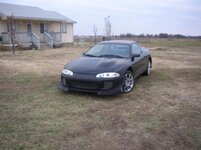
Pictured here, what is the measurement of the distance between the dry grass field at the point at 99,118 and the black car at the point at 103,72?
0.25 meters

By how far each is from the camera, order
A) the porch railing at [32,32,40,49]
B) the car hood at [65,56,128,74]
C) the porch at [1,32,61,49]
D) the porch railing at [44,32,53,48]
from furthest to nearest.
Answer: the porch railing at [44,32,53,48] < the porch railing at [32,32,40,49] < the porch at [1,32,61,49] < the car hood at [65,56,128,74]

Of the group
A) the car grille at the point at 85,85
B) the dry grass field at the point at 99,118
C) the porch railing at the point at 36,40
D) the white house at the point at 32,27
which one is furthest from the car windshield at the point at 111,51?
the porch railing at the point at 36,40

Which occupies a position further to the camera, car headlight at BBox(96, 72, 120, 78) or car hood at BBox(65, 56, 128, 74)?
car hood at BBox(65, 56, 128, 74)

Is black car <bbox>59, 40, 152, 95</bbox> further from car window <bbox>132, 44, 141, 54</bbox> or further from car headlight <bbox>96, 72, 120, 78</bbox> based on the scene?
car window <bbox>132, 44, 141, 54</bbox>

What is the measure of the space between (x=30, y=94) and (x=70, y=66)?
1260 millimetres

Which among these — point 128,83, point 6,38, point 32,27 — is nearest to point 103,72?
point 128,83

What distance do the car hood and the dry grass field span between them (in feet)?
2.16

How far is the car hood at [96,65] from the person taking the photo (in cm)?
674

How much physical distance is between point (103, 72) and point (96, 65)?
15.7 inches

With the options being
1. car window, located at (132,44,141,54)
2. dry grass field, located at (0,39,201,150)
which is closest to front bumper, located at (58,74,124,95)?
dry grass field, located at (0,39,201,150)

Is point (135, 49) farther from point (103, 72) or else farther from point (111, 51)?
point (103, 72)

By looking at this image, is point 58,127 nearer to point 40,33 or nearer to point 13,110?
point 13,110

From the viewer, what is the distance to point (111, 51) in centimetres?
796

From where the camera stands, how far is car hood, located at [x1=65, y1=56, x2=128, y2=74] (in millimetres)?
6738
